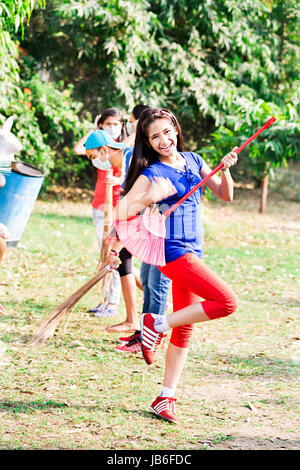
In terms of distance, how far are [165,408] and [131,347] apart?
3.96ft

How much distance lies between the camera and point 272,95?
1347cm

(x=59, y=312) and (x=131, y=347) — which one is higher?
(x=59, y=312)

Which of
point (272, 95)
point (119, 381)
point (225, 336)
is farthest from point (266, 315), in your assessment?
point (272, 95)

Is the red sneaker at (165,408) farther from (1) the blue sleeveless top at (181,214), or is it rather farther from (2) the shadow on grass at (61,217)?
(2) the shadow on grass at (61,217)

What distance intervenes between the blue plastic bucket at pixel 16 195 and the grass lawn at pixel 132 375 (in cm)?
48

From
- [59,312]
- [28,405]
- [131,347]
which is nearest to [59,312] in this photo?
[59,312]

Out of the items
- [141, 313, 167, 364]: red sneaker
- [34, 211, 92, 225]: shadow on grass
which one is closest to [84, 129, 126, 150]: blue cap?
[141, 313, 167, 364]: red sneaker

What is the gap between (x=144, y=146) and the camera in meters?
3.56

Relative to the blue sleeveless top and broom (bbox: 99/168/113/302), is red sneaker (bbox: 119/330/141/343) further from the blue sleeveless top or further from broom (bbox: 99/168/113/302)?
the blue sleeveless top

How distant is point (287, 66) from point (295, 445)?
12432 millimetres

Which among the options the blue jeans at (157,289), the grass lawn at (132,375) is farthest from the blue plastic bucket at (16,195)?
the blue jeans at (157,289)

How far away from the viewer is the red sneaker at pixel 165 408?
3395 mm

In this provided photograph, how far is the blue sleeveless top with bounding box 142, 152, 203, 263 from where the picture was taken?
11.0 feet

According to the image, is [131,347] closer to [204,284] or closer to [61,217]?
[204,284]
